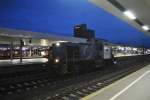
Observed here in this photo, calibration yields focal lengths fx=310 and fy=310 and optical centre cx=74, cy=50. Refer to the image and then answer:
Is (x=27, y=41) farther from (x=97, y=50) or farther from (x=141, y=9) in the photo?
(x=141, y=9)

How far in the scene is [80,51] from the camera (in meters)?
27.0

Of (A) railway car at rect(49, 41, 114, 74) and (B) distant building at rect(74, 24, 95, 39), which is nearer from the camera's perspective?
(A) railway car at rect(49, 41, 114, 74)

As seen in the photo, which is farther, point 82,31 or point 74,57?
point 82,31

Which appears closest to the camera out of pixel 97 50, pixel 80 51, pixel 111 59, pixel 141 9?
pixel 141 9

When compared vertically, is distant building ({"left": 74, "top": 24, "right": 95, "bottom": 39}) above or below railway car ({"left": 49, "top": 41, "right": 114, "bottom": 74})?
above

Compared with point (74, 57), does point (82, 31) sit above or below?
above

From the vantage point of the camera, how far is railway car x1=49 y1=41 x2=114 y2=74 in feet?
81.1

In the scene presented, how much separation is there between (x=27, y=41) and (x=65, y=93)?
87.4ft

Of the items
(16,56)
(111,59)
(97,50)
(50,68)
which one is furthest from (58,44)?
(16,56)

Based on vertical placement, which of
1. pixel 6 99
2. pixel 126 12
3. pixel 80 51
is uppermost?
pixel 126 12

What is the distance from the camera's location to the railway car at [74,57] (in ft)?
81.1

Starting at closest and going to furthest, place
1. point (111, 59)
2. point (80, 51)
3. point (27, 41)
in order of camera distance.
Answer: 1. point (80, 51)
2. point (111, 59)
3. point (27, 41)

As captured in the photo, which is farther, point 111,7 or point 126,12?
point 126,12

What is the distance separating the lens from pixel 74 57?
25.9 meters
